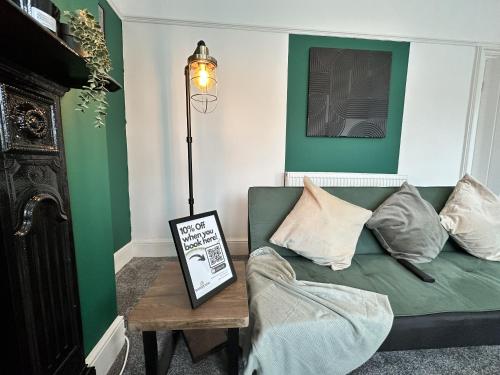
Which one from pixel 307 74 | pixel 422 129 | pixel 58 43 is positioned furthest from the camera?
pixel 422 129

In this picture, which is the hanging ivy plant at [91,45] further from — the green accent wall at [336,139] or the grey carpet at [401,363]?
the green accent wall at [336,139]

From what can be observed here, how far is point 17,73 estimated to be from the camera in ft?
1.97

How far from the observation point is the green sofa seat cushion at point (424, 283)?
1.05 metres

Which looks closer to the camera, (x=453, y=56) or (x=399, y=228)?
(x=399, y=228)

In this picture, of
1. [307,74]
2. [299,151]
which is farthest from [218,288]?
[307,74]

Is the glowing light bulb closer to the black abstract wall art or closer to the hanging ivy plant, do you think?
the hanging ivy plant

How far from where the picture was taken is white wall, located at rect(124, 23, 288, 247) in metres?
2.19

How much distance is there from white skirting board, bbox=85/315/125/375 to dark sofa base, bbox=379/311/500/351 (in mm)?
1261

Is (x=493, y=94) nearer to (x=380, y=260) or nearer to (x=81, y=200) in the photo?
(x=380, y=260)

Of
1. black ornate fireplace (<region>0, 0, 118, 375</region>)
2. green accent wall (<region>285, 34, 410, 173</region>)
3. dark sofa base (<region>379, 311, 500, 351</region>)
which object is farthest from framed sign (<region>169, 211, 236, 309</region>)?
green accent wall (<region>285, 34, 410, 173</region>)

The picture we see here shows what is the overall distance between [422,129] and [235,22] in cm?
224

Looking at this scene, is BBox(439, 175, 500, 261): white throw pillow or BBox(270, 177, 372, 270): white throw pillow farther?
BBox(439, 175, 500, 261): white throw pillow

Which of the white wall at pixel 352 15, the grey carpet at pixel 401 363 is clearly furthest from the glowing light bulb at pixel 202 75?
the grey carpet at pixel 401 363

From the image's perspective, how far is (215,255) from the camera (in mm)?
985
